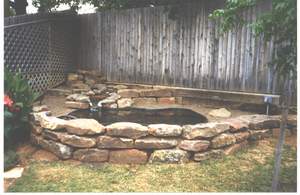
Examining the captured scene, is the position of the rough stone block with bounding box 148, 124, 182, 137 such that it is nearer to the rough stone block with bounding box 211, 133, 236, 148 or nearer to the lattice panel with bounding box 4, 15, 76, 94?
the rough stone block with bounding box 211, 133, 236, 148

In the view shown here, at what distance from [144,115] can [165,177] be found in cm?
221

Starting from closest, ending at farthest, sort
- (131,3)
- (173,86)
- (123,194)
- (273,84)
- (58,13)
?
(123,194)
(273,84)
(173,86)
(58,13)
(131,3)

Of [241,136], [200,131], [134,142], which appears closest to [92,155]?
[134,142]

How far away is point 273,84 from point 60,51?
174 inches

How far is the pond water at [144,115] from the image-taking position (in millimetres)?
5027

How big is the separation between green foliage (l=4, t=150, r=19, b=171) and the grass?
0.18 meters

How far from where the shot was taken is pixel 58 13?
6.77 meters

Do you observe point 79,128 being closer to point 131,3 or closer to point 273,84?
point 273,84

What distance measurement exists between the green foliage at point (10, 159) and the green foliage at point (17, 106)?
0.87 ft

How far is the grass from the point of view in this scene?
9.66 ft

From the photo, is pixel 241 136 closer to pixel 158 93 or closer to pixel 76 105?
pixel 158 93

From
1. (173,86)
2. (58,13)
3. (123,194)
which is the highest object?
(58,13)

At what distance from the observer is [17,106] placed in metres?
3.86

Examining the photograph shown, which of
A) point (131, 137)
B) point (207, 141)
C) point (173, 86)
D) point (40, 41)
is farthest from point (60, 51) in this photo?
point (207, 141)
